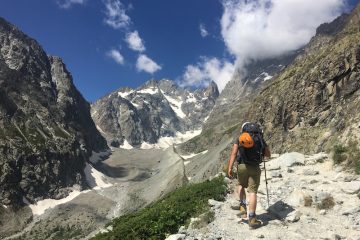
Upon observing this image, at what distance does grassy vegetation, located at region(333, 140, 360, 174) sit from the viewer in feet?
81.1

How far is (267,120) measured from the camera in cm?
10231

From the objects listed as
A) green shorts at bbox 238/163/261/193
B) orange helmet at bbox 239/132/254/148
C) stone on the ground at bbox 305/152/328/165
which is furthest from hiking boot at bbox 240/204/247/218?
stone on the ground at bbox 305/152/328/165

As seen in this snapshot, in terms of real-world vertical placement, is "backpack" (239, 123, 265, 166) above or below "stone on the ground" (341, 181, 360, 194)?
above

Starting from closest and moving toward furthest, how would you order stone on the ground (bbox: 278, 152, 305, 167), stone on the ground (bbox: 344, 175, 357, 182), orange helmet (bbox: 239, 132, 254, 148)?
orange helmet (bbox: 239, 132, 254, 148)
stone on the ground (bbox: 344, 175, 357, 182)
stone on the ground (bbox: 278, 152, 305, 167)

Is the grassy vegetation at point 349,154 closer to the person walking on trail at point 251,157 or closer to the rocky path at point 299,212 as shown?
the rocky path at point 299,212

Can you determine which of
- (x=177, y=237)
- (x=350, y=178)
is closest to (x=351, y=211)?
(x=350, y=178)

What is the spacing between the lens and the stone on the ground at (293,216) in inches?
674

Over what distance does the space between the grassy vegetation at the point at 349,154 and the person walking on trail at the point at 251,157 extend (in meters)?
10.2

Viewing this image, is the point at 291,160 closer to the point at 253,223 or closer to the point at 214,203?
the point at 214,203

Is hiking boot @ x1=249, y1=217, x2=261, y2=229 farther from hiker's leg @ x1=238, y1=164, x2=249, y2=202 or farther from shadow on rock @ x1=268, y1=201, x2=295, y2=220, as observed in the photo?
shadow on rock @ x1=268, y1=201, x2=295, y2=220

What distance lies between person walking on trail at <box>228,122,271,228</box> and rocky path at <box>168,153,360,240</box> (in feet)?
3.22

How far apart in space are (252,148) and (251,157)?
337 millimetres

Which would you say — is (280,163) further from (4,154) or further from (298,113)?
(4,154)

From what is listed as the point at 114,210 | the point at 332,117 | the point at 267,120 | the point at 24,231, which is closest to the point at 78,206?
the point at 114,210
